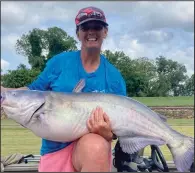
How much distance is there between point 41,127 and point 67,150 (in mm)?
300

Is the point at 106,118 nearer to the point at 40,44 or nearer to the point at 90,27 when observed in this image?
the point at 90,27

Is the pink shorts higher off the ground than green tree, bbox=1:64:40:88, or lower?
lower

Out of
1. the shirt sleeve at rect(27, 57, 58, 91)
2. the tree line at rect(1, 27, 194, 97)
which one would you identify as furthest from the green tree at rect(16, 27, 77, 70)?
the shirt sleeve at rect(27, 57, 58, 91)

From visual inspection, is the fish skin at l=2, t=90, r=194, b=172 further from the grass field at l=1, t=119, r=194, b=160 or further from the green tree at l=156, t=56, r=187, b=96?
the green tree at l=156, t=56, r=187, b=96

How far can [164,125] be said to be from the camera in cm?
291

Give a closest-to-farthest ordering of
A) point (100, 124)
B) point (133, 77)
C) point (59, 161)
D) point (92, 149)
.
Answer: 1. point (92, 149)
2. point (100, 124)
3. point (59, 161)
4. point (133, 77)

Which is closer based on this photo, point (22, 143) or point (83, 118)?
point (83, 118)

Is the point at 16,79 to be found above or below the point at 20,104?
above

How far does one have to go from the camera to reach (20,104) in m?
2.77

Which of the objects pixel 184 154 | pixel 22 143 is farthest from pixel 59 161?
pixel 22 143

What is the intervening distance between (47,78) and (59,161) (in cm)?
60

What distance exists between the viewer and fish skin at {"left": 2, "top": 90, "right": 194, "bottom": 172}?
9.13 feet

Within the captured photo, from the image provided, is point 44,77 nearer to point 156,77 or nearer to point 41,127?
point 41,127

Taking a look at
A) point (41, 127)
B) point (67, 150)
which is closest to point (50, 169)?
point (67, 150)
